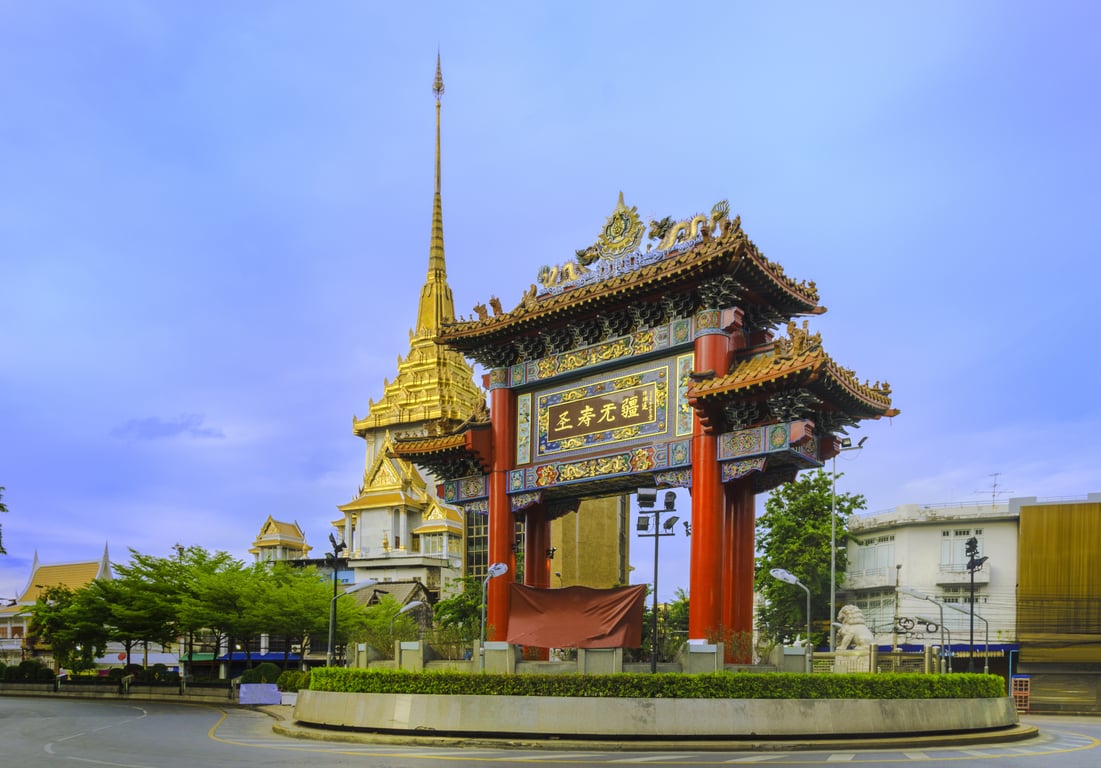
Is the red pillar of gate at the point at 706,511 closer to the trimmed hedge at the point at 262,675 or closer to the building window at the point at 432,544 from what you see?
the trimmed hedge at the point at 262,675

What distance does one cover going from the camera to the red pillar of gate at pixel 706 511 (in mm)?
25875

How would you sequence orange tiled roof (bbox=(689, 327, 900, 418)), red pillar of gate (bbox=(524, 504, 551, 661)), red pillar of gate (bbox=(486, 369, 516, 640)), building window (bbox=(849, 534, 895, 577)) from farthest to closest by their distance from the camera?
building window (bbox=(849, 534, 895, 577)) < red pillar of gate (bbox=(524, 504, 551, 661)) < red pillar of gate (bbox=(486, 369, 516, 640)) < orange tiled roof (bbox=(689, 327, 900, 418))

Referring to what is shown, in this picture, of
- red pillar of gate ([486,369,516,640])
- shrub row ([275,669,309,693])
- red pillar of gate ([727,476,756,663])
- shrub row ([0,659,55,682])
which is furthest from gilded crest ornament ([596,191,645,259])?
shrub row ([0,659,55,682])

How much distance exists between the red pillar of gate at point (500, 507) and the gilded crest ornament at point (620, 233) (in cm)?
494

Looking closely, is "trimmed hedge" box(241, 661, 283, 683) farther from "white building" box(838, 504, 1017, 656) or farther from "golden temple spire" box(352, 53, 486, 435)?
"golden temple spire" box(352, 53, 486, 435)

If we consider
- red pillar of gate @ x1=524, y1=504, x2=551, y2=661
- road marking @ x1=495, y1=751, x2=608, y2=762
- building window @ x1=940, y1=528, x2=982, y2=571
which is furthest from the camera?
building window @ x1=940, y1=528, x2=982, y2=571

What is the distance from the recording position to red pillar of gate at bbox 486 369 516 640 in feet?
99.0

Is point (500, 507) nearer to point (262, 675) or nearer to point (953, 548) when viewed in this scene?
point (262, 675)

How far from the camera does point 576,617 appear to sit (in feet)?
92.3

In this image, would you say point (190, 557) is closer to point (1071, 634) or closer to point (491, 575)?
point (491, 575)

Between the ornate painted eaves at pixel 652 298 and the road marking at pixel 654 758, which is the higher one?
the ornate painted eaves at pixel 652 298

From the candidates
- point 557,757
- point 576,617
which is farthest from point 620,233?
point 557,757

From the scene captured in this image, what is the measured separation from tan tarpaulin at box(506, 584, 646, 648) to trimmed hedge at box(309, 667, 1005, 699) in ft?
10.6

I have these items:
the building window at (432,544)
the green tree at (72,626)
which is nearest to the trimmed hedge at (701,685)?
the green tree at (72,626)
